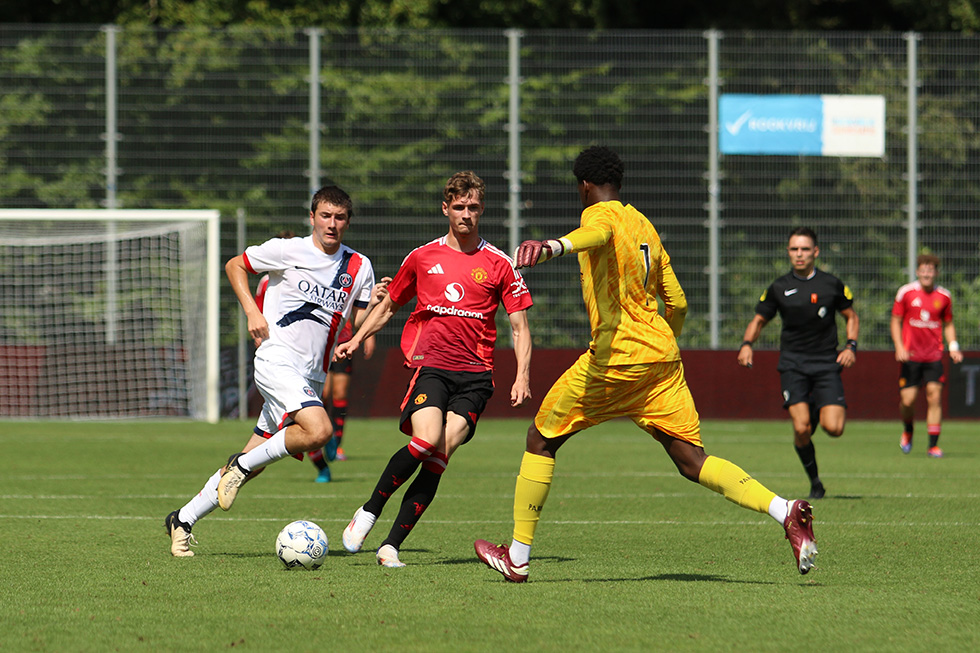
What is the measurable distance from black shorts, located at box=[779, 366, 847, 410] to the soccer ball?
5.17 meters

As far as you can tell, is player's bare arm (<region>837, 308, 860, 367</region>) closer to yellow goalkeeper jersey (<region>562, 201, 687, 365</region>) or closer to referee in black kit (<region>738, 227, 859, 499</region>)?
referee in black kit (<region>738, 227, 859, 499</region>)

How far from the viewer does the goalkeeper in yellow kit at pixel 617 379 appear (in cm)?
644

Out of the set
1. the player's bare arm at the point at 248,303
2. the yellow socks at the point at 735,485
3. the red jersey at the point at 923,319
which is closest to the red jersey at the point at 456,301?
the player's bare arm at the point at 248,303

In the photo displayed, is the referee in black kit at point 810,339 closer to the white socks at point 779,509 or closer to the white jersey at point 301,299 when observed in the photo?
the white jersey at point 301,299

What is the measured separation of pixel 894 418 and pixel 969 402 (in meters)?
1.16

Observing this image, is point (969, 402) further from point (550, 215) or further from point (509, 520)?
point (509, 520)

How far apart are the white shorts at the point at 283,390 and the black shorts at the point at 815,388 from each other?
4.74m

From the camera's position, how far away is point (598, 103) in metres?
21.5

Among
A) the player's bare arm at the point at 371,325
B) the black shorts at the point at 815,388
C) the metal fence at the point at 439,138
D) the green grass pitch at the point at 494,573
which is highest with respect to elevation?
the metal fence at the point at 439,138

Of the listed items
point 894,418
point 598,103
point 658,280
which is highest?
point 598,103

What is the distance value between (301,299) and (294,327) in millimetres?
169

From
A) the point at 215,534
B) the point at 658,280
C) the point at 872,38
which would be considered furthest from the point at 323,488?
the point at 872,38

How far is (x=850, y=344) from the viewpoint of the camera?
1096 centimetres

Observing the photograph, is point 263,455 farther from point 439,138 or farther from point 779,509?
point 439,138
